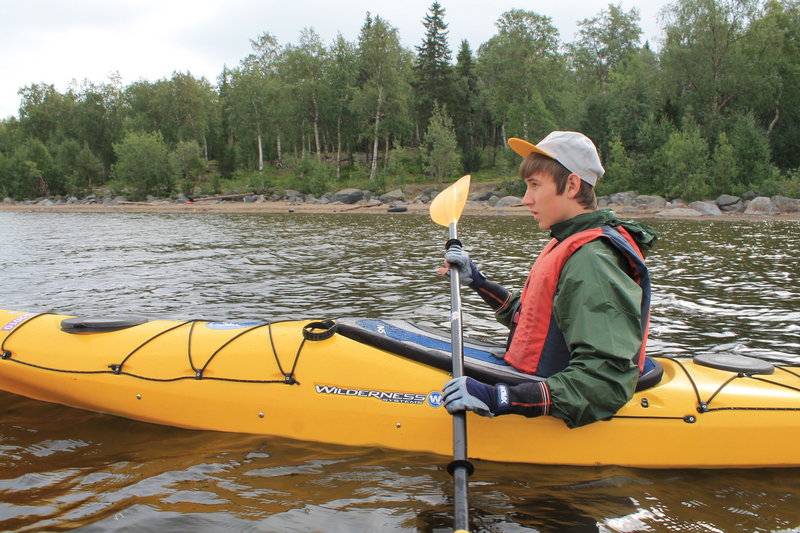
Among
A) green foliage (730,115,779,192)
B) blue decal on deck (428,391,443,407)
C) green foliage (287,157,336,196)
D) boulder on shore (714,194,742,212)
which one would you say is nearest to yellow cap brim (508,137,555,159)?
blue decal on deck (428,391,443,407)

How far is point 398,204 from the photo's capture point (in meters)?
33.8

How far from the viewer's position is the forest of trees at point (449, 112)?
30266mm

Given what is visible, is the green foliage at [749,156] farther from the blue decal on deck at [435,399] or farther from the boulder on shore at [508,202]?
the blue decal on deck at [435,399]

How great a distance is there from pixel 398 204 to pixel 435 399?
101 feet

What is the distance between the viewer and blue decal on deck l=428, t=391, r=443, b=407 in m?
3.36

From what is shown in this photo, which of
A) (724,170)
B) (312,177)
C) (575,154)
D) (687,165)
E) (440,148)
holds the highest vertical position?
(440,148)

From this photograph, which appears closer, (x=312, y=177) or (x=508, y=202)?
(x=508, y=202)

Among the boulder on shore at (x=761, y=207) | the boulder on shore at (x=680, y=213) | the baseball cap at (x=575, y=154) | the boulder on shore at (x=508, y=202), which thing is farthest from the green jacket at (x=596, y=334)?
→ the boulder on shore at (x=508, y=202)

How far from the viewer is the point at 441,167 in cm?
3825

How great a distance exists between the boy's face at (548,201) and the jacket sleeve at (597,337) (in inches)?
11.5

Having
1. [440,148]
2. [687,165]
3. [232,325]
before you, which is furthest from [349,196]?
[232,325]

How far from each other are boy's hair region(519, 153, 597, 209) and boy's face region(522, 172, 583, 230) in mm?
19

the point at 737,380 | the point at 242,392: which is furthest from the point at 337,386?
the point at 737,380

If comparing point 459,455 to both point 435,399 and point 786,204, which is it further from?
Result: point 786,204
